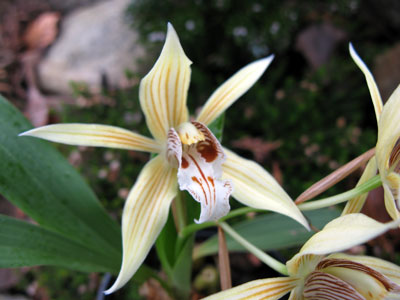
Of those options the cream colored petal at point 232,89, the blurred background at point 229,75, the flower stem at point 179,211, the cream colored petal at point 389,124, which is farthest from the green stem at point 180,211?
the cream colored petal at point 389,124

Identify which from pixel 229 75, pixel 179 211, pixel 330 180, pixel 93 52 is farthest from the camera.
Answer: pixel 93 52

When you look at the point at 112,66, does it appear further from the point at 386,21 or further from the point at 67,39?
the point at 386,21

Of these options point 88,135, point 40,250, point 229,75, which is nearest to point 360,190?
point 88,135

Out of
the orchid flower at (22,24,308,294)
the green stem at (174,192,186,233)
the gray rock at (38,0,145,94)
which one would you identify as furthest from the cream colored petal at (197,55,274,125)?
the gray rock at (38,0,145,94)

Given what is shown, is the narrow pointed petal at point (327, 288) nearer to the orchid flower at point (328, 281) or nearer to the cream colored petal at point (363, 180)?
the orchid flower at point (328, 281)

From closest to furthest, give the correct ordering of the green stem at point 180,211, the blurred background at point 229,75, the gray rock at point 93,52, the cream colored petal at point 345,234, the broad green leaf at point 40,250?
1. the cream colored petal at point 345,234
2. the broad green leaf at point 40,250
3. the green stem at point 180,211
4. the blurred background at point 229,75
5. the gray rock at point 93,52

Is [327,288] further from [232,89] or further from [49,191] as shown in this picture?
[49,191]

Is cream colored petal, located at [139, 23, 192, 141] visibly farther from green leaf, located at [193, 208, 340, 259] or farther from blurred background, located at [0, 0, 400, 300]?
blurred background, located at [0, 0, 400, 300]

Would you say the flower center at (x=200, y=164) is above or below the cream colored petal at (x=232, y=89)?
below
